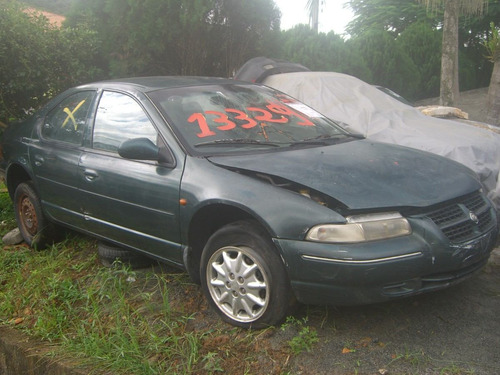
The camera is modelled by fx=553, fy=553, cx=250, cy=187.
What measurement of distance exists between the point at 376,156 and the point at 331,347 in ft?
4.14

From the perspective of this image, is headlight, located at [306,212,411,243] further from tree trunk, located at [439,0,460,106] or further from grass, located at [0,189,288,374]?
tree trunk, located at [439,0,460,106]

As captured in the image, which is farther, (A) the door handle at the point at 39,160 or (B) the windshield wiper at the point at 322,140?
(A) the door handle at the point at 39,160

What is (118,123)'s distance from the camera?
13.5ft

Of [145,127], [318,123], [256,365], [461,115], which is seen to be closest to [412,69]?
[461,115]

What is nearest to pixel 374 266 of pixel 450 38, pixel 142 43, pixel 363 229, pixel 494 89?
pixel 363 229

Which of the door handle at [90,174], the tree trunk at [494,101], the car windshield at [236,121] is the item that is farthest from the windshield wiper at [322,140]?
the tree trunk at [494,101]

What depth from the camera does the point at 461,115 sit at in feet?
23.2

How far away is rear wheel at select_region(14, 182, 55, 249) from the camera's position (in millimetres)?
4922

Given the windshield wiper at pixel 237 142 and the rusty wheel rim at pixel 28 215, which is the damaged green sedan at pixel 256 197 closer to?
the windshield wiper at pixel 237 142

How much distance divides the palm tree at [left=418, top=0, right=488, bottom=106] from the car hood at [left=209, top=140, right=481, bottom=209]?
6.92 metres

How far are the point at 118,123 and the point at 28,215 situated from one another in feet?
5.49

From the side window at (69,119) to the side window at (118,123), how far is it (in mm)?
217

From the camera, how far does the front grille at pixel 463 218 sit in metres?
3.02

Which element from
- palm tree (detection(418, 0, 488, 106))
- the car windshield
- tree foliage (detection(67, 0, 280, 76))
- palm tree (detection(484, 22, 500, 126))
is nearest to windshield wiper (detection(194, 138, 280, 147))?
the car windshield
